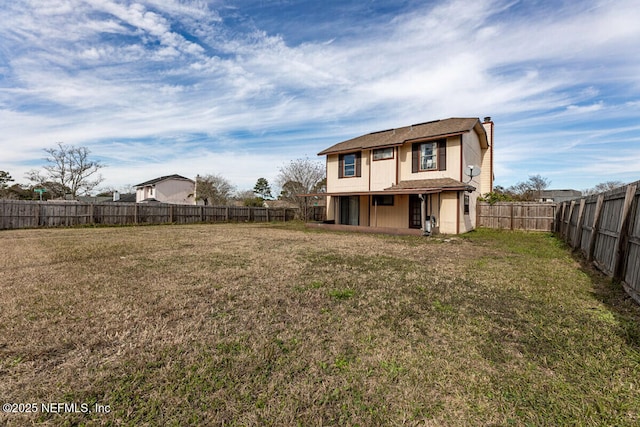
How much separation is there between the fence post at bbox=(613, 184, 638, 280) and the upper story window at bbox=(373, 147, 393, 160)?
35.6 ft

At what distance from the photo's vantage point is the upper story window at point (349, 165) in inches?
645

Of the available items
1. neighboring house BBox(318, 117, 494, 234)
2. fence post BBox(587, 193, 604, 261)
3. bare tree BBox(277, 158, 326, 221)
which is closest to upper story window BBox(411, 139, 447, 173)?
neighboring house BBox(318, 117, 494, 234)

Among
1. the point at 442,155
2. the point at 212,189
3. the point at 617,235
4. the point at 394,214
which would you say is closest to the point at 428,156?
the point at 442,155

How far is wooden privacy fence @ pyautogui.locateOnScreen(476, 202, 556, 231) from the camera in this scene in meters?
13.6

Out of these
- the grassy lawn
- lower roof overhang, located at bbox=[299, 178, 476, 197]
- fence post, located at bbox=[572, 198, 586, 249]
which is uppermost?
lower roof overhang, located at bbox=[299, 178, 476, 197]

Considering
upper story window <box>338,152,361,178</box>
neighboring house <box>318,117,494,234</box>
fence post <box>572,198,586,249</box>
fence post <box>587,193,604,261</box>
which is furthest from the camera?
upper story window <box>338,152,361,178</box>

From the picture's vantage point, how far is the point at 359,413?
175cm

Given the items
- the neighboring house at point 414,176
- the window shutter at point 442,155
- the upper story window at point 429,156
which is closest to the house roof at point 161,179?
the neighboring house at point 414,176

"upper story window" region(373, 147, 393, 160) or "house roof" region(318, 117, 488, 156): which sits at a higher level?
"house roof" region(318, 117, 488, 156)

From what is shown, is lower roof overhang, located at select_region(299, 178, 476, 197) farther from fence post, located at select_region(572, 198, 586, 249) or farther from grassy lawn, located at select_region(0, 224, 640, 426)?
grassy lawn, located at select_region(0, 224, 640, 426)

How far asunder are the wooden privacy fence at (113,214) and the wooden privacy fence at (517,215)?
15.9m

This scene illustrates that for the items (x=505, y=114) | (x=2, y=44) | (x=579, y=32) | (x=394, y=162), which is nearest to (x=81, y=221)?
(x=2, y=44)

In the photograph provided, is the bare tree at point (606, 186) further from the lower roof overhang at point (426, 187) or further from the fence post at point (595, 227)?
the fence post at point (595, 227)

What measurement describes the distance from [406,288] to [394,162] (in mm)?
11490
